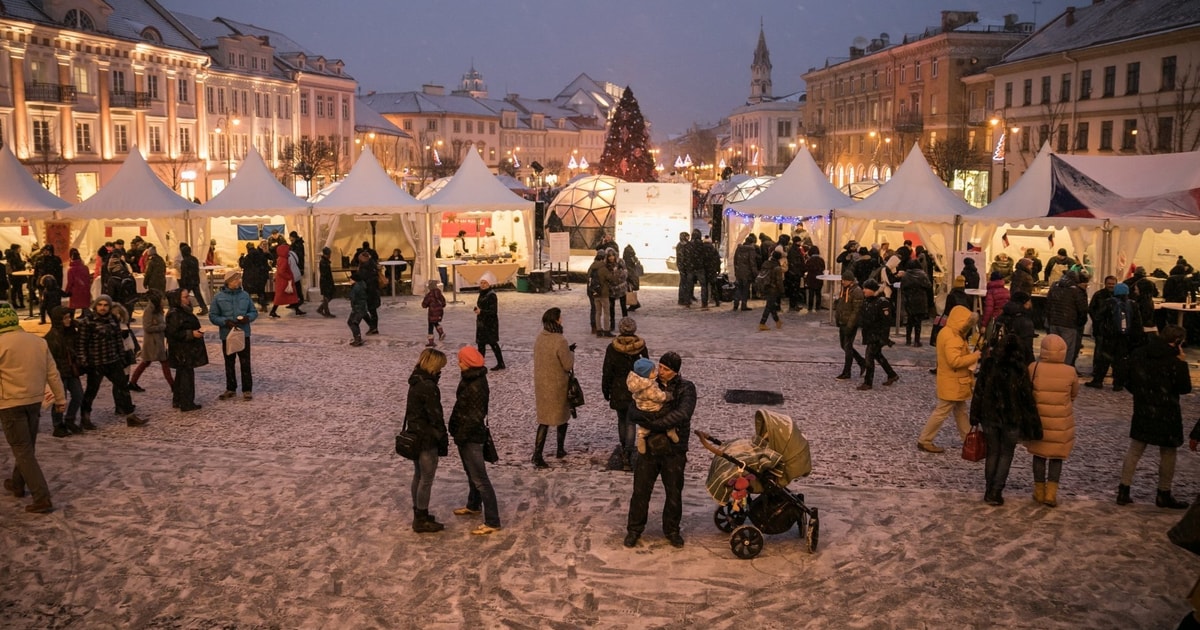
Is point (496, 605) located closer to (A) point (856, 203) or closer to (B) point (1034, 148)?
(A) point (856, 203)

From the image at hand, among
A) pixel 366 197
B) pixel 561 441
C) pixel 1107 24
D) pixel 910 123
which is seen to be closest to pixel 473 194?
pixel 366 197

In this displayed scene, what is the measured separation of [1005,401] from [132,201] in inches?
726

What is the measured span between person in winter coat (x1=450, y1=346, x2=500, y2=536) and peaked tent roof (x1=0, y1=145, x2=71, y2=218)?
56.7 feet

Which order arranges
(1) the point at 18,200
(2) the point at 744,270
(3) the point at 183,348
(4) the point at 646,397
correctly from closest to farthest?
(4) the point at 646,397, (3) the point at 183,348, (2) the point at 744,270, (1) the point at 18,200

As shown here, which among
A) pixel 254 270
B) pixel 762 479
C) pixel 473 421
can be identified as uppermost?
pixel 254 270

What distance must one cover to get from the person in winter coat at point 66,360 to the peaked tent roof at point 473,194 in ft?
41.3

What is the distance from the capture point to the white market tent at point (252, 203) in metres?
21.3

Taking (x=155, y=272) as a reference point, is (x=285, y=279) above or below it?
below

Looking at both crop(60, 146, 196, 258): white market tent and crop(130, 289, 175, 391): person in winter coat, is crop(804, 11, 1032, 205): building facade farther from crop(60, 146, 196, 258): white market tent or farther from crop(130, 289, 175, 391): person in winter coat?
crop(130, 289, 175, 391): person in winter coat

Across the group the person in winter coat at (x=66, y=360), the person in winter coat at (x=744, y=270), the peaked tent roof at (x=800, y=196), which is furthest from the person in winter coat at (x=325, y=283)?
the peaked tent roof at (x=800, y=196)

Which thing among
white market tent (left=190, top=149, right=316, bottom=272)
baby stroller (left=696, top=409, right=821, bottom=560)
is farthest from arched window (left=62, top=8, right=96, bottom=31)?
baby stroller (left=696, top=409, right=821, bottom=560)

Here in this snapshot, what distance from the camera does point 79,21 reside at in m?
42.7

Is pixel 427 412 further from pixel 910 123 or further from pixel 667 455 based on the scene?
pixel 910 123

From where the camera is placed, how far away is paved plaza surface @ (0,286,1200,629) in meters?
6.60
